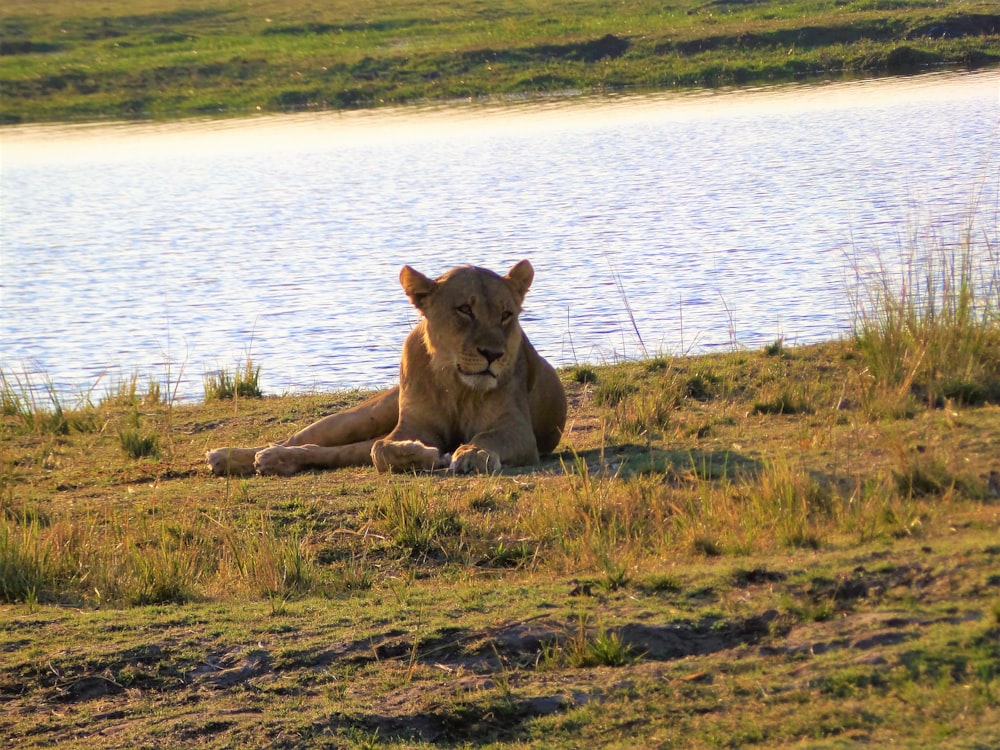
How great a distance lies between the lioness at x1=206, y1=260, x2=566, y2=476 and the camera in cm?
756

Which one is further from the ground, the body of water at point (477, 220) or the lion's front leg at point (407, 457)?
the body of water at point (477, 220)

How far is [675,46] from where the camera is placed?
37.4 m

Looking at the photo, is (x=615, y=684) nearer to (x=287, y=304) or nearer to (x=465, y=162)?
(x=287, y=304)

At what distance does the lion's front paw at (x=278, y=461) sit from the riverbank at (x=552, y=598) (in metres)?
0.14

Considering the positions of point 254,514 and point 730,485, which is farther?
point 254,514

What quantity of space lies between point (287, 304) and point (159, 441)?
6.86 meters

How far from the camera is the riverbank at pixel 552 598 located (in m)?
4.07

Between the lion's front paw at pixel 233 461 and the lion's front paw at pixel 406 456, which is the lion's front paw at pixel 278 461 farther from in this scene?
the lion's front paw at pixel 406 456

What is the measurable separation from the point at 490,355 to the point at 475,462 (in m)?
0.57

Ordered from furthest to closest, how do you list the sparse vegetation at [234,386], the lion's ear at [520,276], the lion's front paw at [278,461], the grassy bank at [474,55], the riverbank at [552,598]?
the grassy bank at [474,55] < the sparse vegetation at [234,386] < the lion's front paw at [278,461] < the lion's ear at [520,276] < the riverbank at [552,598]

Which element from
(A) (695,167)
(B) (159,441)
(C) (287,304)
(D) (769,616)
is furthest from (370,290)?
(D) (769,616)

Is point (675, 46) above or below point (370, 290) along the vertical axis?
above

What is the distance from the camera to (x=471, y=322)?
25.0 feet

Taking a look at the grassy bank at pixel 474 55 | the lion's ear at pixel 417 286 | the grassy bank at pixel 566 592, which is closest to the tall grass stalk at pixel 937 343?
the grassy bank at pixel 566 592
